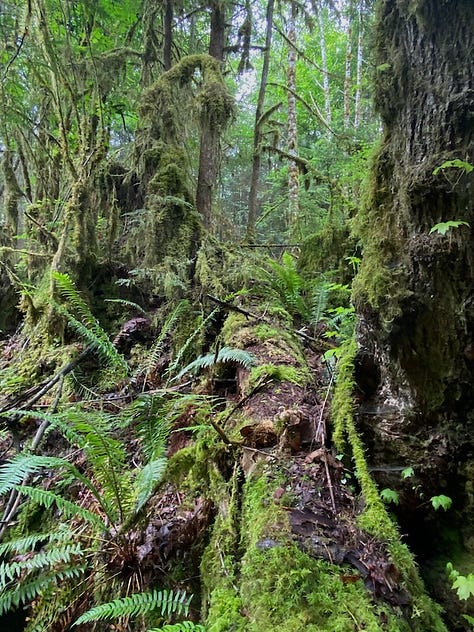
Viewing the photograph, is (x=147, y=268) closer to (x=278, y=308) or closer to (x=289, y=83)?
(x=278, y=308)

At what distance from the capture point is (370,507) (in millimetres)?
1755

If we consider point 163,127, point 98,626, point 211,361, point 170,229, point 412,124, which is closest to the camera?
point 98,626

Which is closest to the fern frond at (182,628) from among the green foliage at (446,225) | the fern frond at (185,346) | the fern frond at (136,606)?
the fern frond at (136,606)

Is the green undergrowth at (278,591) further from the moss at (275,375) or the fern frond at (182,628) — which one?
the moss at (275,375)

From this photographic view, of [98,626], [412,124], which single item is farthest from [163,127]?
[98,626]

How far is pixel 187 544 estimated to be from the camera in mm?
1950

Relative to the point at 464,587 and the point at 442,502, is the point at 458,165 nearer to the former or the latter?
the point at 442,502

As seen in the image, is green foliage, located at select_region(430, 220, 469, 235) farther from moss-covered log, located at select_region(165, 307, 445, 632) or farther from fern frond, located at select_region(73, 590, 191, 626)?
fern frond, located at select_region(73, 590, 191, 626)

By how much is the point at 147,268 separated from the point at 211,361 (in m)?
1.87

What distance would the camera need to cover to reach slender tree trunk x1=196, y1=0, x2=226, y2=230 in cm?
544

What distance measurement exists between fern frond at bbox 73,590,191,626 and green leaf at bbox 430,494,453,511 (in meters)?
1.18

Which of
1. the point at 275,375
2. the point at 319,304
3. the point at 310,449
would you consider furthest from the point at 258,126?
the point at 310,449

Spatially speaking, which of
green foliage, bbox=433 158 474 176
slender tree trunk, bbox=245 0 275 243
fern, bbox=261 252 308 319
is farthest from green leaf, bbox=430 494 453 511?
slender tree trunk, bbox=245 0 275 243

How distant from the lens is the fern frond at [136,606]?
1.47 metres
